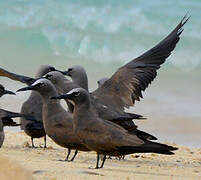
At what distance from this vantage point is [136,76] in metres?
11.1

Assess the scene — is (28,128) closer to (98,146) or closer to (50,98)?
(50,98)

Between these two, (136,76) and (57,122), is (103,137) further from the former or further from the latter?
(136,76)

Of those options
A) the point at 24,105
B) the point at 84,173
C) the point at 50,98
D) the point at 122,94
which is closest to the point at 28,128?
the point at 24,105

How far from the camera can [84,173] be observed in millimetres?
7129

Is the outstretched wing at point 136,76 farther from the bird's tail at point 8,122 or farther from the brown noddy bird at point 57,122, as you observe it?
the bird's tail at point 8,122

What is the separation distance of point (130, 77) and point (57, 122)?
215 cm

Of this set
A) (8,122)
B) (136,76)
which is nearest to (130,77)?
(136,76)

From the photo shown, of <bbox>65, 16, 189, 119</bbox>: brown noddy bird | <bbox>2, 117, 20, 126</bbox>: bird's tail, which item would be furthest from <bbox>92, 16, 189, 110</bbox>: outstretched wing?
<bbox>2, 117, 20, 126</bbox>: bird's tail

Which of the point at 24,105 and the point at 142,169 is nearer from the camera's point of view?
the point at 142,169

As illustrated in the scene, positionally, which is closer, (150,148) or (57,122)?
(150,148)

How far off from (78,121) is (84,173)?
3.99 feet

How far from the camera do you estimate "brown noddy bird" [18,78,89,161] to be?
29.9 feet

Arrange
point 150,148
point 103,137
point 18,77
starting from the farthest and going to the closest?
point 18,77
point 103,137
point 150,148

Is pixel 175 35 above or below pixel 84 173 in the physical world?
above
